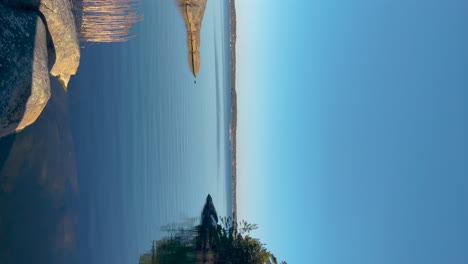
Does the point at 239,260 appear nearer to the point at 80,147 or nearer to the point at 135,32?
the point at 80,147

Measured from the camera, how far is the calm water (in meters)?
10.8

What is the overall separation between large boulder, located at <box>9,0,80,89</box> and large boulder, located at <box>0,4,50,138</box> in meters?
0.19

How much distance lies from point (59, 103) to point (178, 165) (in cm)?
1305

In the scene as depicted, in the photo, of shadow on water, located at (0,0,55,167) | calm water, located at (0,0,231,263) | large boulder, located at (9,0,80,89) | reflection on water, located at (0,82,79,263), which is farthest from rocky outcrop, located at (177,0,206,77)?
shadow on water, located at (0,0,55,167)

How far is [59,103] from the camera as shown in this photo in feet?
31.5

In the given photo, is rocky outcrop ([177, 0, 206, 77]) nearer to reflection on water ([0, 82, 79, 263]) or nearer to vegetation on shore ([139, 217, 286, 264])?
vegetation on shore ([139, 217, 286, 264])

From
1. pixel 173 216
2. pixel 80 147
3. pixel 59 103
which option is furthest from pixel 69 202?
pixel 173 216

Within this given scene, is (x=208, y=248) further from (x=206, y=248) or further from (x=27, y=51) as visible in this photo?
(x=27, y=51)

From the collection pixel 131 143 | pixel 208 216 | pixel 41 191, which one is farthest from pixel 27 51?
pixel 208 216

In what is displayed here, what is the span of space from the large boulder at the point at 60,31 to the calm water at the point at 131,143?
1.62m

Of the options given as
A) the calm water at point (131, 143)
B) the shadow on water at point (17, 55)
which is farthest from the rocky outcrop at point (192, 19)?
the shadow on water at point (17, 55)

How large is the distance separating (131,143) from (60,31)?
8.57 meters

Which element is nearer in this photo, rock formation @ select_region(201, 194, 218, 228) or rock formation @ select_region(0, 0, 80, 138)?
rock formation @ select_region(0, 0, 80, 138)

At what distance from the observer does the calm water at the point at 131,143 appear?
35.3ft
